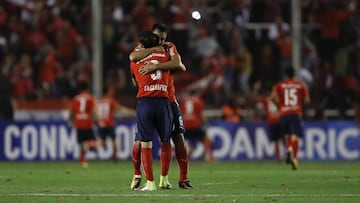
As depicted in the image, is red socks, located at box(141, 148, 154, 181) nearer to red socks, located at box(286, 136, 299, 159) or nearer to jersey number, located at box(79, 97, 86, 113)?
red socks, located at box(286, 136, 299, 159)

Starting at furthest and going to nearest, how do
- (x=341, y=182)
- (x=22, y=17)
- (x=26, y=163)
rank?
(x=22, y=17), (x=26, y=163), (x=341, y=182)

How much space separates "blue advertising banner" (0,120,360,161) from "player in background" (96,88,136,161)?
1.01m

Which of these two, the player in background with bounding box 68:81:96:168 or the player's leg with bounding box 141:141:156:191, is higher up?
the player in background with bounding box 68:81:96:168

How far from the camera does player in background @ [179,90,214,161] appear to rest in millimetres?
29656

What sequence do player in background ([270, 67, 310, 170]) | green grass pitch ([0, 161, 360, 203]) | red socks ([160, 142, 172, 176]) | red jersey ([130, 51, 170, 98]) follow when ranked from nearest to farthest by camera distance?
green grass pitch ([0, 161, 360, 203]) < red jersey ([130, 51, 170, 98]) < red socks ([160, 142, 172, 176]) < player in background ([270, 67, 310, 170])

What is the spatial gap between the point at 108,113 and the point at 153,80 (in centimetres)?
1411

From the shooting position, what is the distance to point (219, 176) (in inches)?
810

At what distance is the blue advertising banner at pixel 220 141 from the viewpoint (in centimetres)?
3070

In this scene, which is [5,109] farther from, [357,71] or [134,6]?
[357,71]

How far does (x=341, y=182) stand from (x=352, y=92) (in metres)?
13.0

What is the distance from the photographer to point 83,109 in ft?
94.5

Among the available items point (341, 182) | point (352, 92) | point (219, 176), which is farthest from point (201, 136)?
point (341, 182)

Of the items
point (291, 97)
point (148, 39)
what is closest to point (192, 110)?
point (291, 97)

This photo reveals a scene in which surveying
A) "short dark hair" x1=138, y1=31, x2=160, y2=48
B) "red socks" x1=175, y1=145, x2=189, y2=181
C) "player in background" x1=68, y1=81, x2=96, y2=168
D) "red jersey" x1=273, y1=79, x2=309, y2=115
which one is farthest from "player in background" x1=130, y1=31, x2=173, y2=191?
"player in background" x1=68, y1=81, x2=96, y2=168
